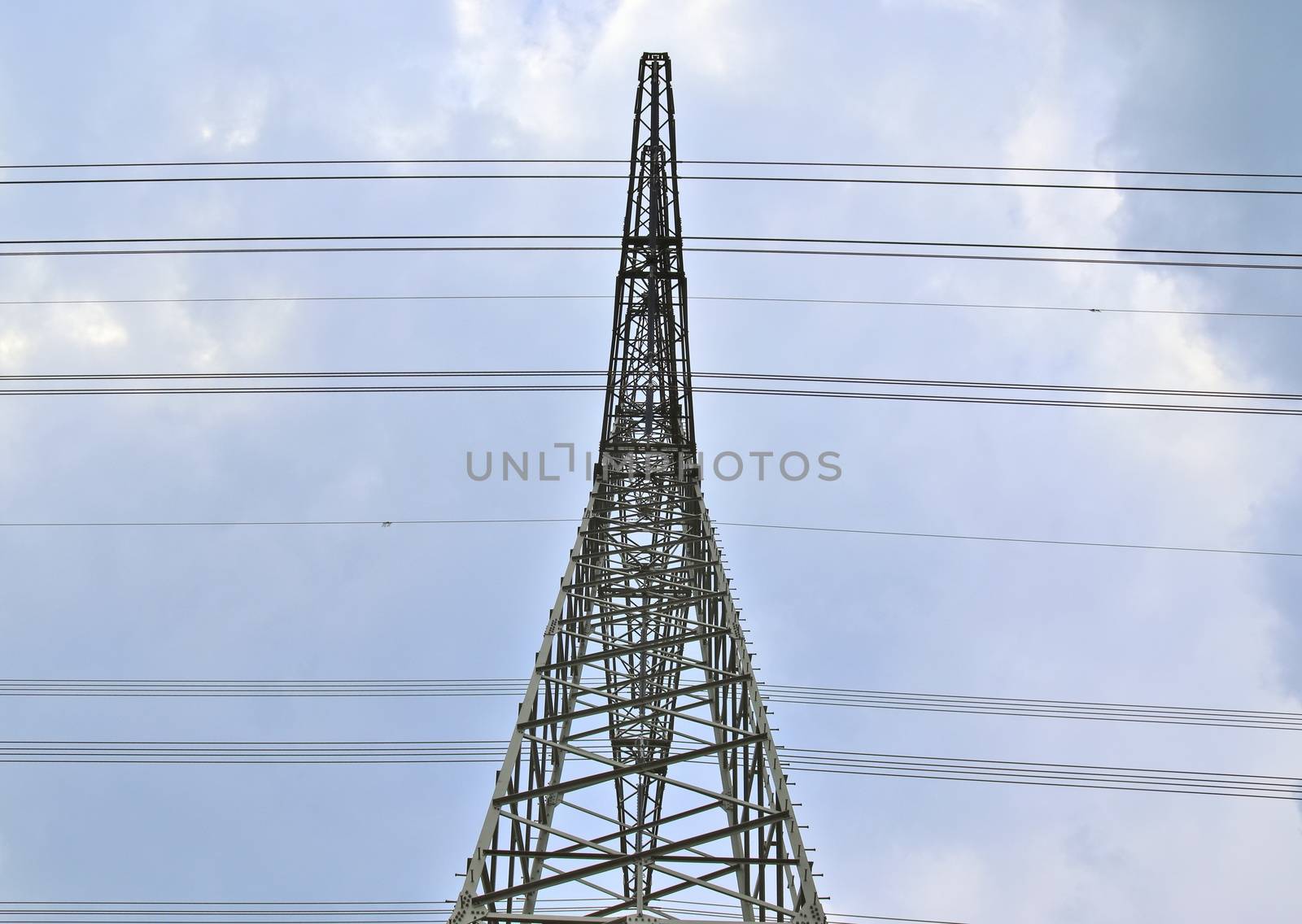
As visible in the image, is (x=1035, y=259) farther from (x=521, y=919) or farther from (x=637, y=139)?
(x=521, y=919)

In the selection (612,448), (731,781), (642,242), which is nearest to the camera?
(731,781)

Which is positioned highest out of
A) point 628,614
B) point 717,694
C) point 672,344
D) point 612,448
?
point 672,344

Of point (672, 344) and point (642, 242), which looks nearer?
point (672, 344)

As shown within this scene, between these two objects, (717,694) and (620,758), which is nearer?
(717,694)

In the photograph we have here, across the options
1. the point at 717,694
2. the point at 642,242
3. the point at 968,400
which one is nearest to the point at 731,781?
the point at 717,694

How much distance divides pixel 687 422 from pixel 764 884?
33.0 feet

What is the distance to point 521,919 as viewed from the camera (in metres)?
7.19

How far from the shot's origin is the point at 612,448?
17.2 metres

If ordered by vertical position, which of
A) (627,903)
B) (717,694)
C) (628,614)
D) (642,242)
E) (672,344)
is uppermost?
(642,242)

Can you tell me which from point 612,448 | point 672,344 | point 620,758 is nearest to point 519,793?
point 620,758

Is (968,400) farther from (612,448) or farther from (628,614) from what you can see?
→ (628,614)

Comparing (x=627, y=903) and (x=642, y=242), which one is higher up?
(x=642, y=242)

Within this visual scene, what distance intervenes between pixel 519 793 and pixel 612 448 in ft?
31.2

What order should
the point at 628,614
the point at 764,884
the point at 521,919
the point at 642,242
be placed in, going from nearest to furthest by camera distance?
the point at 521,919
the point at 764,884
the point at 628,614
the point at 642,242
